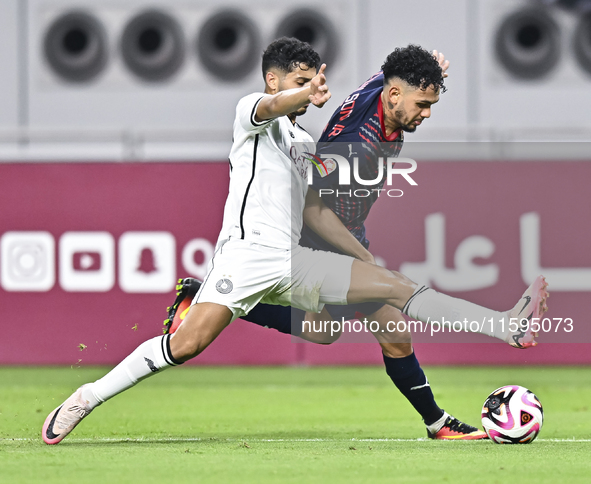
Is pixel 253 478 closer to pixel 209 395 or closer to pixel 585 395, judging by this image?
pixel 209 395

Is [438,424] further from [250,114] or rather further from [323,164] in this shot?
[250,114]

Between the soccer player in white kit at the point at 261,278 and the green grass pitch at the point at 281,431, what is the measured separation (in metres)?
0.42

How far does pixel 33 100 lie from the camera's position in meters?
15.3

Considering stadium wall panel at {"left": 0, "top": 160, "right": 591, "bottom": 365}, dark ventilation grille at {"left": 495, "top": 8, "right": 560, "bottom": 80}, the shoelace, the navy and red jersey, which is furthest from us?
dark ventilation grille at {"left": 495, "top": 8, "right": 560, "bottom": 80}

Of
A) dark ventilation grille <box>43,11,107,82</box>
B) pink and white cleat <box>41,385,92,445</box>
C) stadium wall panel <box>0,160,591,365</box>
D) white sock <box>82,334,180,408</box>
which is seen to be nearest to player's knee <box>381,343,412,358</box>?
white sock <box>82,334,180,408</box>

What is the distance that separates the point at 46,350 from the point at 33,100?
617 cm

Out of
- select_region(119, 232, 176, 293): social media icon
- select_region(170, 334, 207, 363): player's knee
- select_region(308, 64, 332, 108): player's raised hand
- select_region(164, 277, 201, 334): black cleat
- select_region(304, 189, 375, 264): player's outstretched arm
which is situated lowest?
select_region(119, 232, 176, 293): social media icon

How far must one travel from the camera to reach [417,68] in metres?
5.29

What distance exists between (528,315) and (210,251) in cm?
565

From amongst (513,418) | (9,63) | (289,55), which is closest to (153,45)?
(9,63)

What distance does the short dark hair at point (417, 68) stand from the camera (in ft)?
17.3

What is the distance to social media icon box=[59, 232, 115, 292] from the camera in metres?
10.1

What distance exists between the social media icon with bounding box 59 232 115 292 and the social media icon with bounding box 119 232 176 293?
0.11 metres

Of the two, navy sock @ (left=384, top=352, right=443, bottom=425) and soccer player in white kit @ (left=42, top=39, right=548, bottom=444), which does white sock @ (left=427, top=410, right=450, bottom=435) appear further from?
soccer player in white kit @ (left=42, top=39, right=548, bottom=444)
